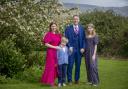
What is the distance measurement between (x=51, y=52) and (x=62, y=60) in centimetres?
61

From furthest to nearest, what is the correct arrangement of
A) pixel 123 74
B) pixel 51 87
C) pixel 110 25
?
1. pixel 110 25
2. pixel 123 74
3. pixel 51 87

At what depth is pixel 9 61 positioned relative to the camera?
695 inches

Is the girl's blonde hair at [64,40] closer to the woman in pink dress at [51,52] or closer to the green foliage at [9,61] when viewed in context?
the woman in pink dress at [51,52]

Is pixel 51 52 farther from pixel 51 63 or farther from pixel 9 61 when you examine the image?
pixel 9 61

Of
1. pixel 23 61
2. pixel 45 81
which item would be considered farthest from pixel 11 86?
pixel 23 61

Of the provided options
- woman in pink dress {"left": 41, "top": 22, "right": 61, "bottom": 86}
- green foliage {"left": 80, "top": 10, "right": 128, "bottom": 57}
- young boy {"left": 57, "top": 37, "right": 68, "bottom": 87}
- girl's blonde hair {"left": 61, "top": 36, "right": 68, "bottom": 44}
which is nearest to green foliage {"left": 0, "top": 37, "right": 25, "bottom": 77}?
woman in pink dress {"left": 41, "top": 22, "right": 61, "bottom": 86}

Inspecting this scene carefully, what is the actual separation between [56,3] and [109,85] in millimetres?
4636

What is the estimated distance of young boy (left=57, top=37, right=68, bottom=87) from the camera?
15578 millimetres

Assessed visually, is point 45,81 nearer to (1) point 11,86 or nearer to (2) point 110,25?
(1) point 11,86

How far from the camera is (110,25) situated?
39.1m

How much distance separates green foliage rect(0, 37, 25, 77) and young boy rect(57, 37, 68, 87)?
2563mm

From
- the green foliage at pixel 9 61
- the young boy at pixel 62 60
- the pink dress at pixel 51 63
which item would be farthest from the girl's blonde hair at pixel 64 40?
the green foliage at pixel 9 61

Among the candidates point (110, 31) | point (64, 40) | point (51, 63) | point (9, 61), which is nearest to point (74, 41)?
point (64, 40)

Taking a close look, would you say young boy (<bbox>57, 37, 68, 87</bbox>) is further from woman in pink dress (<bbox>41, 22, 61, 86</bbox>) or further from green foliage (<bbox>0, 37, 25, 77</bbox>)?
green foliage (<bbox>0, 37, 25, 77</bbox>)
